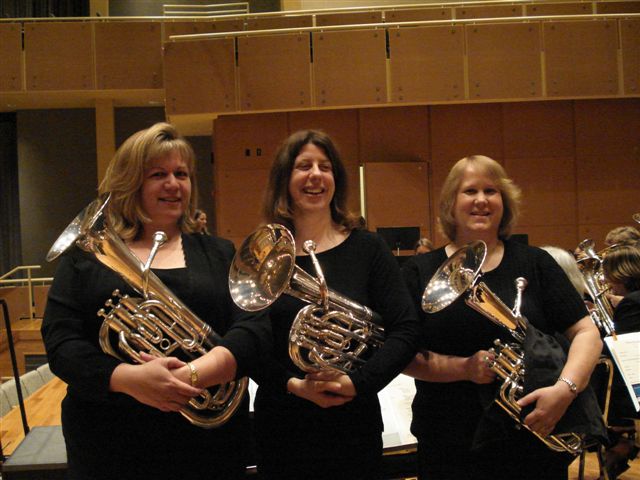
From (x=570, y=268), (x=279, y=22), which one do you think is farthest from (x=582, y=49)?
(x=570, y=268)

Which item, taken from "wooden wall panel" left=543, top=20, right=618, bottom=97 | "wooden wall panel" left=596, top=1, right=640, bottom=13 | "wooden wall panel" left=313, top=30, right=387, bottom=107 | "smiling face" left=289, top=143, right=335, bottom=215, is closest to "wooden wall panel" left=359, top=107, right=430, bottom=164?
"wooden wall panel" left=313, top=30, right=387, bottom=107

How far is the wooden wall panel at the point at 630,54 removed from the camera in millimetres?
6961

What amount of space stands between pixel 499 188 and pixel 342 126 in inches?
235

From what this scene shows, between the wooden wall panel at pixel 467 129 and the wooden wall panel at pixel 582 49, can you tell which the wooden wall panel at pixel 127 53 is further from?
the wooden wall panel at pixel 582 49

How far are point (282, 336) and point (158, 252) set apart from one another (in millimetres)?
404

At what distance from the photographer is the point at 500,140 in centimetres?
754

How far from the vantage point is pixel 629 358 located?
2.31 m

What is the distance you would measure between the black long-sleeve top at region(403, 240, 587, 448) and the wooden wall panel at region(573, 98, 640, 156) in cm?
651

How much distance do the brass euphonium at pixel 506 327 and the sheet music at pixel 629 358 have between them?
0.88m

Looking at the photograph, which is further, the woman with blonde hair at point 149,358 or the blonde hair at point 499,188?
the blonde hair at point 499,188

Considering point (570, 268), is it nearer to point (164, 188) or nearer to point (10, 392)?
point (164, 188)

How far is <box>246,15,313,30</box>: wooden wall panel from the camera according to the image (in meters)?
7.83

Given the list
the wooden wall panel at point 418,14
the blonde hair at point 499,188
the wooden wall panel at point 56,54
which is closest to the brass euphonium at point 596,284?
the blonde hair at point 499,188

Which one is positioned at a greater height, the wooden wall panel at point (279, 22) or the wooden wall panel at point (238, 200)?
the wooden wall panel at point (279, 22)
